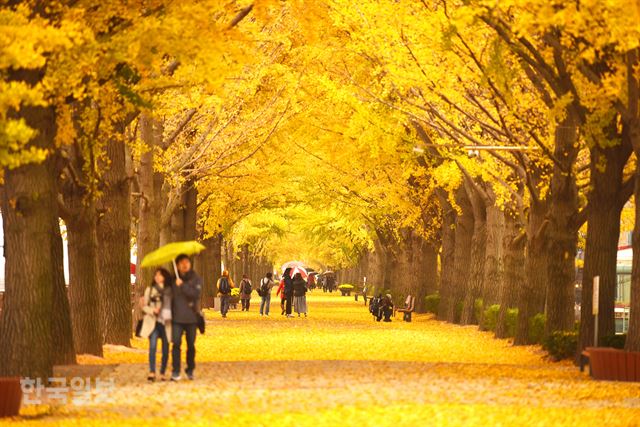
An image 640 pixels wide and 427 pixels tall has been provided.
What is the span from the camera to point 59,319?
76.7 feet

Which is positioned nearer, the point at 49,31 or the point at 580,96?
the point at 49,31

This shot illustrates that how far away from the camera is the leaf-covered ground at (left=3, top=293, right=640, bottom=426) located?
50.8ft

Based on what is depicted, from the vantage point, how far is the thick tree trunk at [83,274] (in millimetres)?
25594

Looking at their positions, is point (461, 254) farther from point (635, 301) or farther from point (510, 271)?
point (635, 301)

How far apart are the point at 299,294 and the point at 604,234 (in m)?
30.1

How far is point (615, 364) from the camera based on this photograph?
21625 mm

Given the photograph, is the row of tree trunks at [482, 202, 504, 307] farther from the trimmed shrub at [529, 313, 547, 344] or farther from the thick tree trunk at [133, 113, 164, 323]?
the thick tree trunk at [133, 113, 164, 323]

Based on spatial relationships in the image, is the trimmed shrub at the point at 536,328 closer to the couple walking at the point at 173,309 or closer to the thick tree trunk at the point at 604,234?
the thick tree trunk at the point at 604,234

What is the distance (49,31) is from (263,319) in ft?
114

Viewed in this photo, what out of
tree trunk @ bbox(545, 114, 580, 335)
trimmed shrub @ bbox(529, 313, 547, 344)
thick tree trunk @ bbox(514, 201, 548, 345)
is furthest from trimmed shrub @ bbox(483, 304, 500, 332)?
tree trunk @ bbox(545, 114, 580, 335)

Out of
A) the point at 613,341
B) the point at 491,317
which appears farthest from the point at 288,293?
the point at 613,341

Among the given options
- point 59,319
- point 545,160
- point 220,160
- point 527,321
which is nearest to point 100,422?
point 59,319

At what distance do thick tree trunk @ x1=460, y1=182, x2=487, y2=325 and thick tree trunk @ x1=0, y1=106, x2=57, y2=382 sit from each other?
24.8 meters

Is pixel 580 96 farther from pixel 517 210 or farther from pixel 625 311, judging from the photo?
pixel 625 311
